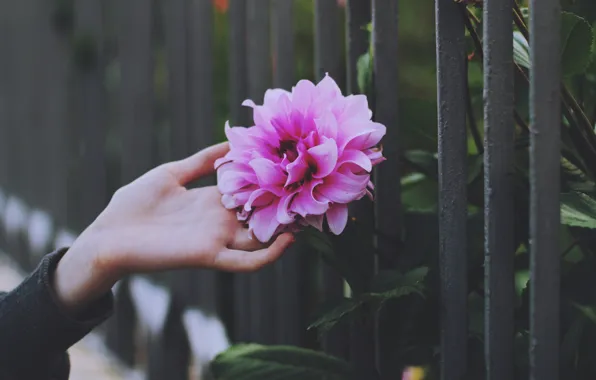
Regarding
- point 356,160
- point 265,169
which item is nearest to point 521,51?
point 356,160

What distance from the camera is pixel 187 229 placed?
1.61 metres

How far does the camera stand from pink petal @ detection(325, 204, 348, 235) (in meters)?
1.46

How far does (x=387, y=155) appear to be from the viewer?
1735mm

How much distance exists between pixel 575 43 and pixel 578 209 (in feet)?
0.89

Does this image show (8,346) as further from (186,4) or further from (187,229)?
(186,4)

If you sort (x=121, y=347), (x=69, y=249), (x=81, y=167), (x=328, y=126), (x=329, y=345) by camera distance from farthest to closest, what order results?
1. (x=81, y=167)
2. (x=121, y=347)
3. (x=329, y=345)
4. (x=69, y=249)
5. (x=328, y=126)

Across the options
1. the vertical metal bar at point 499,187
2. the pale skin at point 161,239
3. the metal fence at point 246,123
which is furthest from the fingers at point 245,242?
the vertical metal bar at point 499,187

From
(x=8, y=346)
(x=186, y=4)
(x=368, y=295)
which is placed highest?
(x=186, y=4)

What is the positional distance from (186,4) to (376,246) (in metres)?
1.22

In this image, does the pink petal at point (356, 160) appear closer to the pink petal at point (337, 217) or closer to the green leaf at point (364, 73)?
the pink petal at point (337, 217)

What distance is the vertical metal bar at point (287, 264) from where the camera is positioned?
2115 millimetres

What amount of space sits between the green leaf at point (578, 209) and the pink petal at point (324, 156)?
32 centimetres

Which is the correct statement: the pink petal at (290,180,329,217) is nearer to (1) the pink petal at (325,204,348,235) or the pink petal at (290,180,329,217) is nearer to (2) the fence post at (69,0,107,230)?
(1) the pink petal at (325,204,348,235)

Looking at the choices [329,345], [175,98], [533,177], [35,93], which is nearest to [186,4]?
[175,98]
